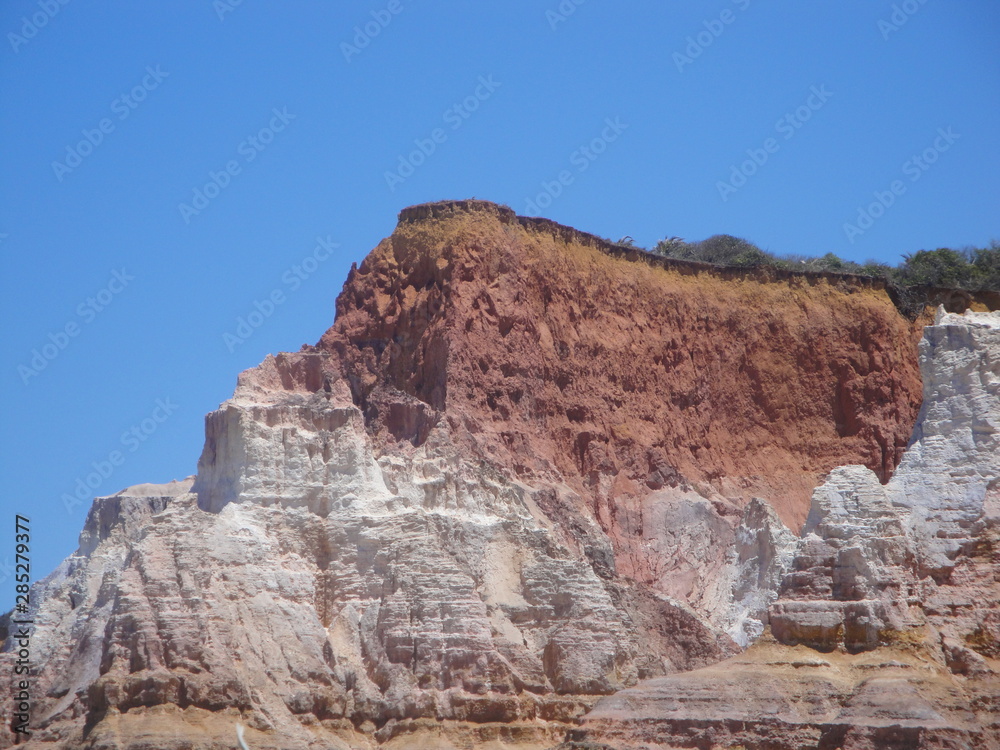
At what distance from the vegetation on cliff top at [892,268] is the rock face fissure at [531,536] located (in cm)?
1016

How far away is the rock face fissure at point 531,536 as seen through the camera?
60.0m

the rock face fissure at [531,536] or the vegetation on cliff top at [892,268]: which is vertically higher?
the vegetation on cliff top at [892,268]

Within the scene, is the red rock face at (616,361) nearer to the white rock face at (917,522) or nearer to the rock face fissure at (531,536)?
the rock face fissure at (531,536)

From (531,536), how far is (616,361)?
1322 cm

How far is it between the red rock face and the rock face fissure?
0.42 ft

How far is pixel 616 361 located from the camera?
80.1 m

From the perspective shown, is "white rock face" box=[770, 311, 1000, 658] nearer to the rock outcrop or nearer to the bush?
the rock outcrop

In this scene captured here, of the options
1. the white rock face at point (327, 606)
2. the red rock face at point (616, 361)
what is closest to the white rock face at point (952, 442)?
the white rock face at point (327, 606)

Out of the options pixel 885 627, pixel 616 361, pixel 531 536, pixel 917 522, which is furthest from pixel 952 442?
pixel 616 361

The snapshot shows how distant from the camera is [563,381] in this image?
78000 millimetres

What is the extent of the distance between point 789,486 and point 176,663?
29.8 meters

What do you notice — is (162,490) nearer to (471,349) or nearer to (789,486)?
(471,349)

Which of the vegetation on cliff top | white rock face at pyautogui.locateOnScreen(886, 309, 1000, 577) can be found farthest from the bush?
white rock face at pyautogui.locateOnScreen(886, 309, 1000, 577)

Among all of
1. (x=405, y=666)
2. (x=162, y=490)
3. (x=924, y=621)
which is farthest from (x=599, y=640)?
(x=162, y=490)
